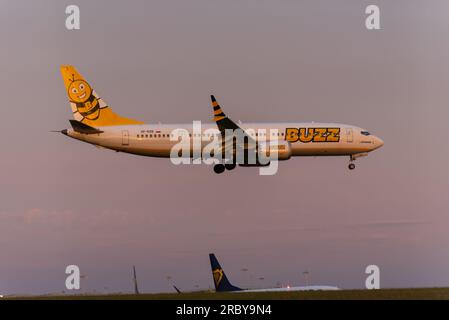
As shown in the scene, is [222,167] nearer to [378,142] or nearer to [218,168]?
[218,168]

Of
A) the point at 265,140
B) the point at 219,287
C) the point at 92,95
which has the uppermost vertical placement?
the point at 92,95

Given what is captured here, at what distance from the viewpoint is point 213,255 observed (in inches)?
3802

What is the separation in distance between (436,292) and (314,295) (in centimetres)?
843

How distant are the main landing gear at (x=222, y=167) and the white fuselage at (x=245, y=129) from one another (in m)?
2.73

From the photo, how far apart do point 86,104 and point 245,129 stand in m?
20.0

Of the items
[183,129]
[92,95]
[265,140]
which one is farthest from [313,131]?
[92,95]

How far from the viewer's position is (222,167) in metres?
87.6

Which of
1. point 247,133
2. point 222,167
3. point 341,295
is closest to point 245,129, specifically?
point 247,133

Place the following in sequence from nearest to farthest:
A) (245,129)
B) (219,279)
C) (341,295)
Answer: (341,295)
(245,129)
(219,279)

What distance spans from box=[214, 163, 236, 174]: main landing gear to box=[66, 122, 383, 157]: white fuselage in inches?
107

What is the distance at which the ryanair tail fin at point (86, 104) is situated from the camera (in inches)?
3723

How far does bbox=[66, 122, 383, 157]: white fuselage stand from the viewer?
88.6 metres
